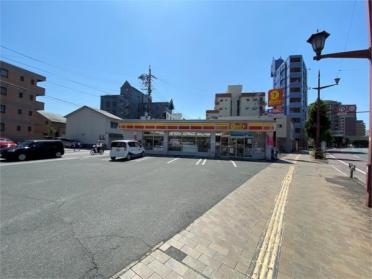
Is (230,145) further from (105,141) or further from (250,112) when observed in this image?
(250,112)

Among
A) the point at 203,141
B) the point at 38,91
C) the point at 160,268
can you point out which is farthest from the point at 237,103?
the point at 160,268

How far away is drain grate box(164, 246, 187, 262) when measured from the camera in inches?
148

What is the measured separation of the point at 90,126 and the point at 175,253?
4632 cm

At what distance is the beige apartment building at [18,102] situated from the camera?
37031 mm

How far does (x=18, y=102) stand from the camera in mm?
39562

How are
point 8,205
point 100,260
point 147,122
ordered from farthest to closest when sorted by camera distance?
point 147,122 → point 8,205 → point 100,260

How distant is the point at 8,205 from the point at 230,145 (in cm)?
2299

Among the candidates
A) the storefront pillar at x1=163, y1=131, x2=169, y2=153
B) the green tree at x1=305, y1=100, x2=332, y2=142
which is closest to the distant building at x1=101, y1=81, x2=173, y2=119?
the green tree at x1=305, y1=100, x2=332, y2=142

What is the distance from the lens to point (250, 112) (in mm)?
78188

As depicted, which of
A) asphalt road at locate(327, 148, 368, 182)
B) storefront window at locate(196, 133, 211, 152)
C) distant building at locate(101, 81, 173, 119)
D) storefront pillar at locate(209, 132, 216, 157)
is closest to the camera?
asphalt road at locate(327, 148, 368, 182)

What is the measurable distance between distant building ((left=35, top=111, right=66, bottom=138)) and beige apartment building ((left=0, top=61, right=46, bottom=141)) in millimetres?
3662

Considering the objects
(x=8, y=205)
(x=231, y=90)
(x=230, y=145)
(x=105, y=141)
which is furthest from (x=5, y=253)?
(x=231, y=90)

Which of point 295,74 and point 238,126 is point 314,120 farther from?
point 295,74

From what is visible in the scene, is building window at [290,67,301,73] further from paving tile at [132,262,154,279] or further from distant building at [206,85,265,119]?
paving tile at [132,262,154,279]
